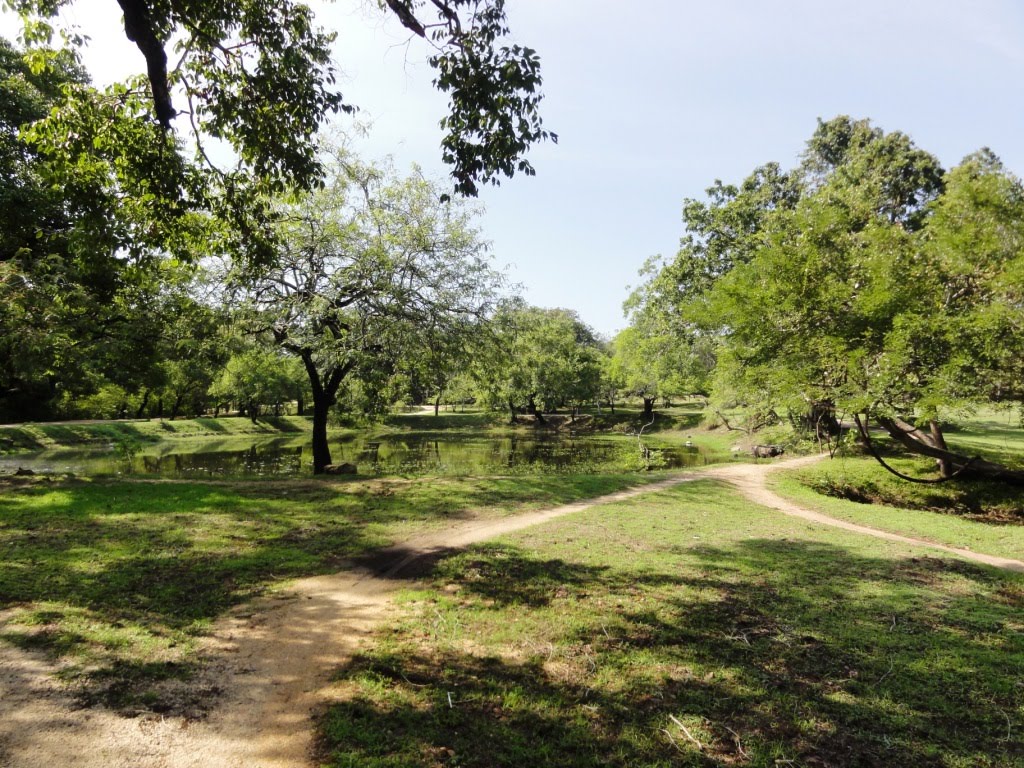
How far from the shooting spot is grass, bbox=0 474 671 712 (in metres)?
4.51

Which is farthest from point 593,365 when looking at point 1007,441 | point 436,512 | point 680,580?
point 680,580

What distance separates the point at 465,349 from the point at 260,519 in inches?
290

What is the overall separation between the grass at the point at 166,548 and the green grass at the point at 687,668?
71.8 inches

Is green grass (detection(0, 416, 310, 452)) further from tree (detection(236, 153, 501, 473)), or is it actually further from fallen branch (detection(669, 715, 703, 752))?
fallen branch (detection(669, 715, 703, 752))

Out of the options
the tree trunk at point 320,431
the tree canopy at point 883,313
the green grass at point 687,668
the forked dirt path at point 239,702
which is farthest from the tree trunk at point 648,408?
the forked dirt path at point 239,702

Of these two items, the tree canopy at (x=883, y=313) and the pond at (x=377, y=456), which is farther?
the pond at (x=377, y=456)

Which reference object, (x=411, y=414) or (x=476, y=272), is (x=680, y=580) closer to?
(x=476, y=272)

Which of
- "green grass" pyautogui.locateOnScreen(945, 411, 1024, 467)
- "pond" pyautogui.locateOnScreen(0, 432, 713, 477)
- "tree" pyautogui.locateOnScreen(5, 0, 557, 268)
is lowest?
"pond" pyautogui.locateOnScreen(0, 432, 713, 477)

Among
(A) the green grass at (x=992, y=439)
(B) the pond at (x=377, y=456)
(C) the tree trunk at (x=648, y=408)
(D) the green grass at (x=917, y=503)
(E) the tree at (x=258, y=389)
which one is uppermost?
(E) the tree at (x=258, y=389)

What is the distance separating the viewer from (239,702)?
13.1ft

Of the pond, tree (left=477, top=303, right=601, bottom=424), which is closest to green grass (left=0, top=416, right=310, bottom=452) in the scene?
the pond

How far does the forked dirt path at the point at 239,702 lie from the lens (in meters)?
3.33

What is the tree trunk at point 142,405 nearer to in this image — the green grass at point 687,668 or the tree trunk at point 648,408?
the tree trunk at point 648,408

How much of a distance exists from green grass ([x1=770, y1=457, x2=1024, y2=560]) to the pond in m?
7.30
